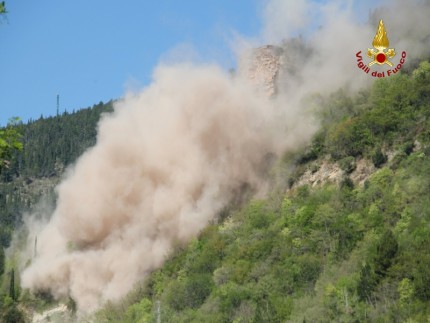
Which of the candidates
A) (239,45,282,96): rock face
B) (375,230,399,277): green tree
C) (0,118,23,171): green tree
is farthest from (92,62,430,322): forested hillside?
(0,118,23,171): green tree

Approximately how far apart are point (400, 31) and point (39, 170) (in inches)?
4873

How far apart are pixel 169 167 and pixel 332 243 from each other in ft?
89.0

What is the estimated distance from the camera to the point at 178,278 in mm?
75750

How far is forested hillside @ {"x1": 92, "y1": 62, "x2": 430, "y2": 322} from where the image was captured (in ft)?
175

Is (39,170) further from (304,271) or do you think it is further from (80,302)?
(304,271)

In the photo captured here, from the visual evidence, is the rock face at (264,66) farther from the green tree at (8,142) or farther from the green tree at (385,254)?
the green tree at (8,142)

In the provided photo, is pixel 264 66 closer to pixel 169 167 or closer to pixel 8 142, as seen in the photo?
pixel 169 167

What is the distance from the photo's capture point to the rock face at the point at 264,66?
95188mm

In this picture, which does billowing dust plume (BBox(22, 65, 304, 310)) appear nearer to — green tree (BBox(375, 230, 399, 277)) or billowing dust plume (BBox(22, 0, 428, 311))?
billowing dust plume (BBox(22, 0, 428, 311))

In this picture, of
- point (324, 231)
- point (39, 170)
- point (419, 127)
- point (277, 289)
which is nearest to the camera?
point (277, 289)

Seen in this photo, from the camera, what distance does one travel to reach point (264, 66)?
96.4m

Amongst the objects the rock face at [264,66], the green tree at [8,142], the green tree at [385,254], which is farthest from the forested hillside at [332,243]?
the green tree at [8,142]

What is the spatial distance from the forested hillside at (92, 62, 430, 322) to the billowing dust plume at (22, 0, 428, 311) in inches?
121

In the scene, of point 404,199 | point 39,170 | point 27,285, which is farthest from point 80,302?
point 39,170
